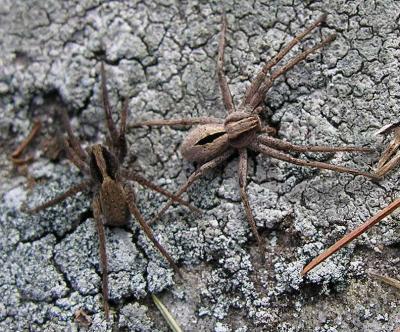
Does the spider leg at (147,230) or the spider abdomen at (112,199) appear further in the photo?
the spider abdomen at (112,199)

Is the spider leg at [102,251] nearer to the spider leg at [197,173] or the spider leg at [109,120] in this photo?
the spider leg at [197,173]

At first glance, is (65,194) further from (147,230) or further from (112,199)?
(147,230)

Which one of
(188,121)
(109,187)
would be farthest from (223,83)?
(109,187)

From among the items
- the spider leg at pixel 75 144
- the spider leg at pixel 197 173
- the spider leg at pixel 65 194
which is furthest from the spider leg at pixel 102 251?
the spider leg at pixel 75 144

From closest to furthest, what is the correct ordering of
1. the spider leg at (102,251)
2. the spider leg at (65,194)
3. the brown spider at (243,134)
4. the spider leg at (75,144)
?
the spider leg at (102,251)
the brown spider at (243,134)
the spider leg at (65,194)
the spider leg at (75,144)

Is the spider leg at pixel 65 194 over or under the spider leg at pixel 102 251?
over

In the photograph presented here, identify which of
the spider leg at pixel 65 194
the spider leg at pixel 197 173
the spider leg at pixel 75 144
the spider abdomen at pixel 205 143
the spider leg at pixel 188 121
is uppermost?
the spider leg at pixel 75 144
